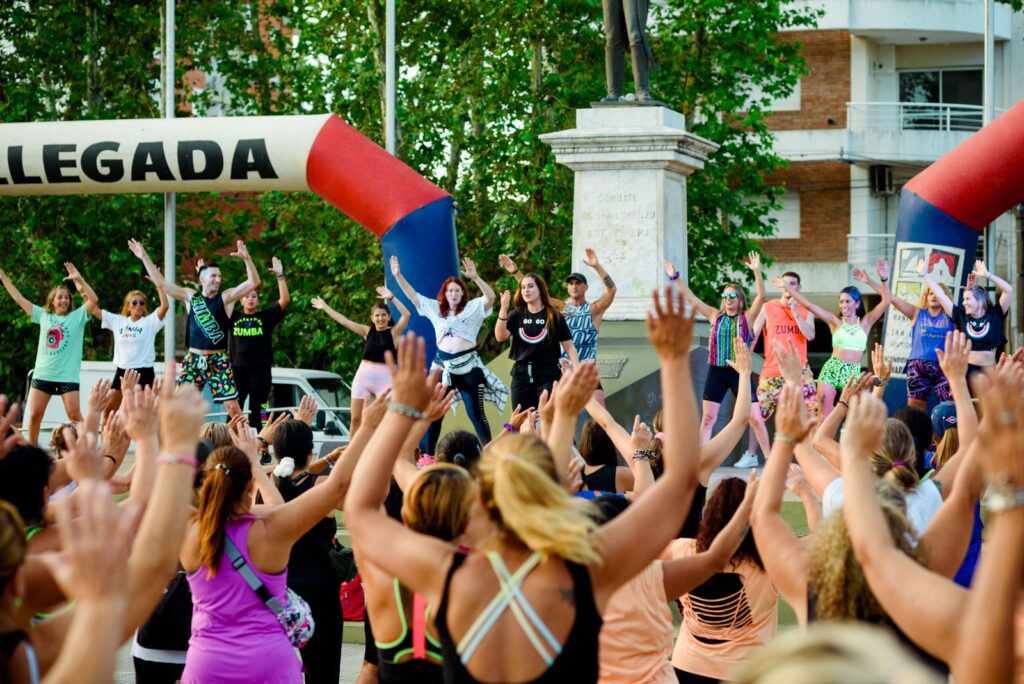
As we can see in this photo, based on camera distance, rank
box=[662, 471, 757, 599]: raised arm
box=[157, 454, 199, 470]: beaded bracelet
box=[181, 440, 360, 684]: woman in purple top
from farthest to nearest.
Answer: box=[181, 440, 360, 684]: woman in purple top, box=[662, 471, 757, 599]: raised arm, box=[157, 454, 199, 470]: beaded bracelet

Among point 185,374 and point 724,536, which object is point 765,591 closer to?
point 724,536

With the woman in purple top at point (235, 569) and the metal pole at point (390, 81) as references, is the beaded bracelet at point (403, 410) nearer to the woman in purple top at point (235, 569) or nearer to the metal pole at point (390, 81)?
the woman in purple top at point (235, 569)

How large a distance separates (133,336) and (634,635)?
30.7 ft

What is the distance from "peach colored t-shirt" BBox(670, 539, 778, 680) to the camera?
5.05 metres

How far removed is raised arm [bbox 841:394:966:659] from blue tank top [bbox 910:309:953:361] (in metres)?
8.75

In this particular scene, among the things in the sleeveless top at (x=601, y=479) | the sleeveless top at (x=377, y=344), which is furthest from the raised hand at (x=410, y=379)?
the sleeveless top at (x=377, y=344)

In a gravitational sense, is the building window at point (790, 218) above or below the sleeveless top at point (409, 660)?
above

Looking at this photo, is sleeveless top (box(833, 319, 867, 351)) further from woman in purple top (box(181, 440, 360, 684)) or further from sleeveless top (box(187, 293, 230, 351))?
woman in purple top (box(181, 440, 360, 684))

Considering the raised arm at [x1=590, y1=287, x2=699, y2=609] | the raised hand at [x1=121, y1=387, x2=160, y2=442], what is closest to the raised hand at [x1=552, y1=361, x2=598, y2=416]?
the raised arm at [x1=590, y1=287, x2=699, y2=609]

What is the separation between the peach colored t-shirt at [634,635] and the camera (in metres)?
4.56

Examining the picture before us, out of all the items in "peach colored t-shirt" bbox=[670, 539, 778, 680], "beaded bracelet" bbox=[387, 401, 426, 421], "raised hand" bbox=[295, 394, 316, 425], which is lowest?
"peach colored t-shirt" bbox=[670, 539, 778, 680]

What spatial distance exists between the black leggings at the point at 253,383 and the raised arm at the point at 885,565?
9.84 meters

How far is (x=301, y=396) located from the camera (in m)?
18.6

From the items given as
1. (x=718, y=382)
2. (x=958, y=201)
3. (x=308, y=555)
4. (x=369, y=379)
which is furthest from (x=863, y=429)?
(x=958, y=201)
